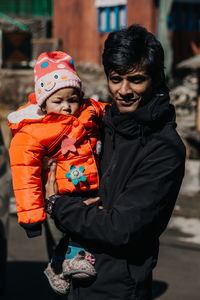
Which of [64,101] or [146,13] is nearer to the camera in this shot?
[64,101]

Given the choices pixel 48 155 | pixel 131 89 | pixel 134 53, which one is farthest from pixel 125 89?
pixel 48 155

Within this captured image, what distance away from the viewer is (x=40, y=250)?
20.2 feet

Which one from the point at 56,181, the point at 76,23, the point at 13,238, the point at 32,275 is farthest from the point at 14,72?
the point at 56,181

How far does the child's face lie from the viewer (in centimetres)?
251

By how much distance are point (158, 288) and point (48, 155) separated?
10.1 feet

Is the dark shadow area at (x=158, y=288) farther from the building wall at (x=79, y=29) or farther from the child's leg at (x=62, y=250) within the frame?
the building wall at (x=79, y=29)

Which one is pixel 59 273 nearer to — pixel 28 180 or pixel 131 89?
pixel 28 180

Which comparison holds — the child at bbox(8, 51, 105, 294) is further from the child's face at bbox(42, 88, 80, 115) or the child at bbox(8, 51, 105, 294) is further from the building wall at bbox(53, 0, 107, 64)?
the building wall at bbox(53, 0, 107, 64)

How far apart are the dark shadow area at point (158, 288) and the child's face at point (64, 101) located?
2.86 meters

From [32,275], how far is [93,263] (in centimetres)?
330

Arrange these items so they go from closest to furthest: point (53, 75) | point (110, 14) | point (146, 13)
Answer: point (53, 75) < point (146, 13) < point (110, 14)

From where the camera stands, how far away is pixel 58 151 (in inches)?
93.7

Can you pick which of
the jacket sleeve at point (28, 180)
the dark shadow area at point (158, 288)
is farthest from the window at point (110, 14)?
the jacket sleeve at point (28, 180)

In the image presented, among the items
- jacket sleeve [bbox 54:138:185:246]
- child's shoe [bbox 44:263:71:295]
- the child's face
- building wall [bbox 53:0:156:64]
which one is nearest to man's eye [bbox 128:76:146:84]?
jacket sleeve [bbox 54:138:185:246]
